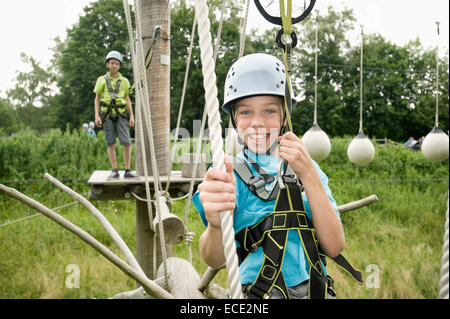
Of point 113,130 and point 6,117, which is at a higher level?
point 6,117

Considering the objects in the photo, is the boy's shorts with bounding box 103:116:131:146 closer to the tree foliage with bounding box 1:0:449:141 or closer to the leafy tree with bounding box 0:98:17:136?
the tree foliage with bounding box 1:0:449:141

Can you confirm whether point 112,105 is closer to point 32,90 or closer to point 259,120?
point 259,120

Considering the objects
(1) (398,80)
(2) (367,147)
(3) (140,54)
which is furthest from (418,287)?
(1) (398,80)

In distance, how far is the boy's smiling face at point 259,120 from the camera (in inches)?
35.0

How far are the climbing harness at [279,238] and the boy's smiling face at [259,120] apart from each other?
0.11 meters

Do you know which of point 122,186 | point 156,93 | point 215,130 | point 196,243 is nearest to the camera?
point 215,130

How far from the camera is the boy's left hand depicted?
30.3 inches

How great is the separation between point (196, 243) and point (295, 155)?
13.0ft

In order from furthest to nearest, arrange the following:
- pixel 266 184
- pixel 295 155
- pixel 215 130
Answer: pixel 266 184 → pixel 295 155 → pixel 215 130

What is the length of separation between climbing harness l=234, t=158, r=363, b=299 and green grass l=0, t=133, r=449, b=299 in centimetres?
242

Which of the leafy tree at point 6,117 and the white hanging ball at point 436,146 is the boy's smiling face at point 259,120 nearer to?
the white hanging ball at point 436,146

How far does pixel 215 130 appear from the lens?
0.60m

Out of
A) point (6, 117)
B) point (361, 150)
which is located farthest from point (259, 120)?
point (6, 117)

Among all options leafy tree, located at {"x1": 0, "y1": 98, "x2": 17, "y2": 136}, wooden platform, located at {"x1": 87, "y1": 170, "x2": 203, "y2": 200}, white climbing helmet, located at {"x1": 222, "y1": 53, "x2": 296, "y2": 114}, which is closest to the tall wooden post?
wooden platform, located at {"x1": 87, "y1": 170, "x2": 203, "y2": 200}
